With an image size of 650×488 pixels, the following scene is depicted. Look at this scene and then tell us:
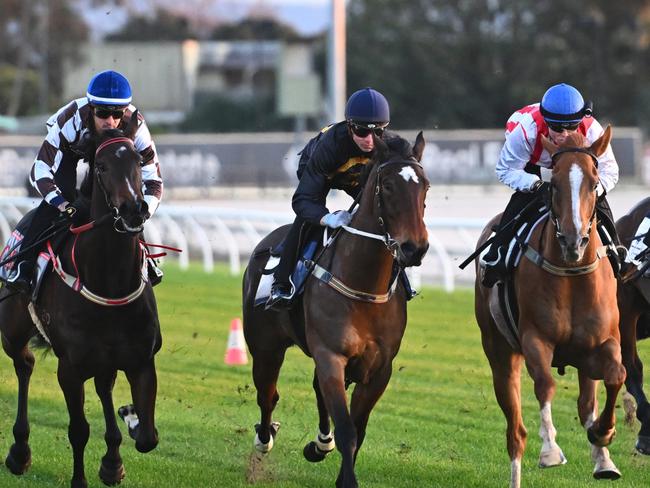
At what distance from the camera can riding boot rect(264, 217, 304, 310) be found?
7531 mm

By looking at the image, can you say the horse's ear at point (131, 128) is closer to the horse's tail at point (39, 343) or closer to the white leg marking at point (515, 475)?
the horse's tail at point (39, 343)

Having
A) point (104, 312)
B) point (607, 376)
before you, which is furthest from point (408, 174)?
point (104, 312)

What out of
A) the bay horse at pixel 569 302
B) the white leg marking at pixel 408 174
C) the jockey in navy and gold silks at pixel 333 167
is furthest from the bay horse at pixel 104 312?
the bay horse at pixel 569 302

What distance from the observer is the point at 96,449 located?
28.6 feet

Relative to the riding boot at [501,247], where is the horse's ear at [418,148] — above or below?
Answer: above

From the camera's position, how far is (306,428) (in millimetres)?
9430

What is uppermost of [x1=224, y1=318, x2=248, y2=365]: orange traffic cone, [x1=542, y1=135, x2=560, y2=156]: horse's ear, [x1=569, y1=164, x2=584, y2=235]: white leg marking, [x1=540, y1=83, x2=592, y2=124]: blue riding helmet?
[x1=540, y1=83, x2=592, y2=124]: blue riding helmet

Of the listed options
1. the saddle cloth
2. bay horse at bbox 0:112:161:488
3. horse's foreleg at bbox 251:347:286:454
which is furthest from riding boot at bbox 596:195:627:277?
bay horse at bbox 0:112:161:488

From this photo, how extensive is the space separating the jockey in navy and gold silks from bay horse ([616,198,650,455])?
186cm

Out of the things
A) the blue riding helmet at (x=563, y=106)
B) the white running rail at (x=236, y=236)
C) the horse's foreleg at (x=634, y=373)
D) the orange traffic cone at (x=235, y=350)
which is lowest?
the white running rail at (x=236, y=236)

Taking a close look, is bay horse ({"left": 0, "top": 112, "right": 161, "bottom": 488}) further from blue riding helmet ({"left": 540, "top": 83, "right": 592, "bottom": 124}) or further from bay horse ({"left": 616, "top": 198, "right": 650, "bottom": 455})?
bay horse ({"left": 616, "top": 198, "right": 650, "bottom": 455})

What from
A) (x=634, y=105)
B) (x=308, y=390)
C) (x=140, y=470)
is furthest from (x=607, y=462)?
(x=634, y=105)

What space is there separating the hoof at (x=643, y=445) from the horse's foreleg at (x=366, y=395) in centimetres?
167

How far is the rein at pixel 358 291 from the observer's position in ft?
22.1
